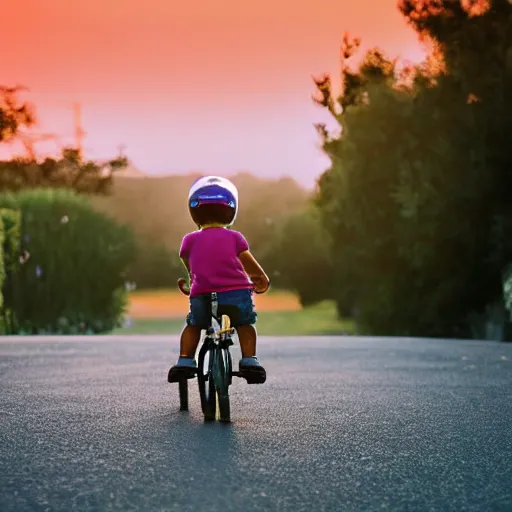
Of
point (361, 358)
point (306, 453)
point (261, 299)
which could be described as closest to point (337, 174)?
point (361, 358)

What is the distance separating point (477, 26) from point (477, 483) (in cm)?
1976

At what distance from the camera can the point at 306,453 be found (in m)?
6.79

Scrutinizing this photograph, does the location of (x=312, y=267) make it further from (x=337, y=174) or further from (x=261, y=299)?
(x=337, y=174)

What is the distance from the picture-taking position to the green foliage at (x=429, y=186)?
2303 centimetres

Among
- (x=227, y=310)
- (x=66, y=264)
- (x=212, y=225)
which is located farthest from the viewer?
(x=66, y=264)

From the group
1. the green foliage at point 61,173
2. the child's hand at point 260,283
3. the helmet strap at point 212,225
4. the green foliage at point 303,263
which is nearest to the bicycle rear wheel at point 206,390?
the child's hand at point 260,283

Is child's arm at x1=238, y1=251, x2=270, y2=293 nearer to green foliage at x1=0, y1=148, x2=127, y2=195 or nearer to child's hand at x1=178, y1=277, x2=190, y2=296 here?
child's hand at x1=178, y1=277, x2=190, y2=296

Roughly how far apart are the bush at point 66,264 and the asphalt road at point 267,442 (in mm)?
15473

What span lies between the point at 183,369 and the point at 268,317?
122 ft

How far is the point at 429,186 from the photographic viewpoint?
75.8 feet

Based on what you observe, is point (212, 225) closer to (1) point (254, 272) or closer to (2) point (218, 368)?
(1) point (254, 272)

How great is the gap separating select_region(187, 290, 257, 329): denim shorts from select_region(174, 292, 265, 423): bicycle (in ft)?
0.08

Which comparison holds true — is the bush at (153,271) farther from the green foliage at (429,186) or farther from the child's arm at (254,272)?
the child's arm at (254,272)

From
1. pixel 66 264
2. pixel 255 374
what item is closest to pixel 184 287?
pixel 255 374
